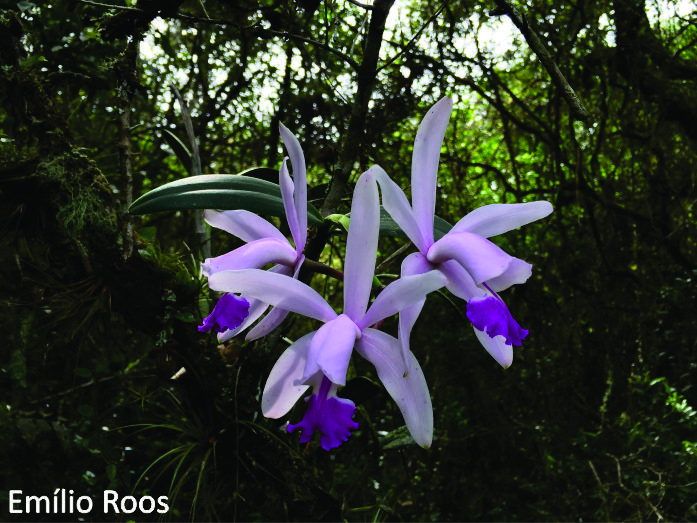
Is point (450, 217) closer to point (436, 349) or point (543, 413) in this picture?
point (436, 349)

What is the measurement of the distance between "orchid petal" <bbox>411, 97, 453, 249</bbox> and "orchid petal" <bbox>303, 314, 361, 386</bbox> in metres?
0.14

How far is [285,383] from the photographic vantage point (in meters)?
0.58

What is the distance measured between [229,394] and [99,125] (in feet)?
3.89

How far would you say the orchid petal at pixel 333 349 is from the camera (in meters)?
0.49

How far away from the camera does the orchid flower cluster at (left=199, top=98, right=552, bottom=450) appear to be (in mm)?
515

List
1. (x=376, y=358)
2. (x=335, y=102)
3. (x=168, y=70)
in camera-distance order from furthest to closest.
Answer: (x=168, y=70), (x=335, y=102), (x=376, y=358)

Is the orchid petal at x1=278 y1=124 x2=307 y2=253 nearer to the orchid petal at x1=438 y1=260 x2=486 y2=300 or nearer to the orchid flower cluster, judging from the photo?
the orchid flower cluster

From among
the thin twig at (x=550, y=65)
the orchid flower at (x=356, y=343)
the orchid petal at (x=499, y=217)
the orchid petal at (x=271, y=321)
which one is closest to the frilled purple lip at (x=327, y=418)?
the orchid flower at (x=356, y=343)

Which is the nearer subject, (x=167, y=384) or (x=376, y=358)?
(x=376, y=358)

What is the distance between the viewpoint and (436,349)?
1.83 m

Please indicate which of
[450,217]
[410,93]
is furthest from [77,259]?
[450,217]

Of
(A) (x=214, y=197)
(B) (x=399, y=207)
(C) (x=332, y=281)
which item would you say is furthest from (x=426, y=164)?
(C) (x=332, y=281)

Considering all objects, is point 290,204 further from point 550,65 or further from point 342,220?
point 550,65

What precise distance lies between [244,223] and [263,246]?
64 mm
